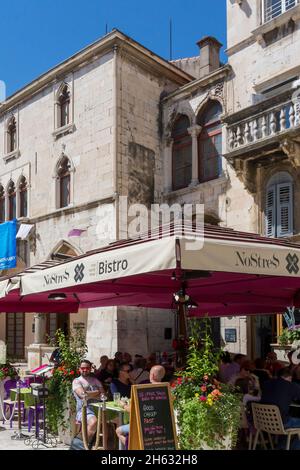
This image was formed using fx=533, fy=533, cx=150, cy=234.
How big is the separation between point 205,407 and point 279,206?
9.24 metres

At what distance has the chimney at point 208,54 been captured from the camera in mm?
19938

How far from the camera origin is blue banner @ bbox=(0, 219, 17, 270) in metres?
20.1

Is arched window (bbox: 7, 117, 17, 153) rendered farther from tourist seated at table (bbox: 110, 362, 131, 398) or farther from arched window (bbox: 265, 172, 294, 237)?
tourist seated at table (bbox: 110, 362, 131, 398)

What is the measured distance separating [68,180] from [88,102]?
2.83m

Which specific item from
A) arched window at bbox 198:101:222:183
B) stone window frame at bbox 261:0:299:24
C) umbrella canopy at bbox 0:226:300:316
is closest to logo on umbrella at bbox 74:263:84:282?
umbrella canopy at bbox 0:226:300:316

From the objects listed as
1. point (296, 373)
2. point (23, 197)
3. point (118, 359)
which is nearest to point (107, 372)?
point (118, 359)

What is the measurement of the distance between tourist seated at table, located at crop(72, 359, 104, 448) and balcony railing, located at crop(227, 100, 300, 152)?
26.1 feet

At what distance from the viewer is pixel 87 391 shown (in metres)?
7.57

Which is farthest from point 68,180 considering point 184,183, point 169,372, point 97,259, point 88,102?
point 97,259

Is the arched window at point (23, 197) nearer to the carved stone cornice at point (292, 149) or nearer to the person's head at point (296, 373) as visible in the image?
the carved stone cornice at point (292, 149)

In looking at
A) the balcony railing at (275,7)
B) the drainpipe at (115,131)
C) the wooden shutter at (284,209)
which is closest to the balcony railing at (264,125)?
the wooden shutter at (284,209)

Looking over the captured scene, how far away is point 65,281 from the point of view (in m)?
7.12

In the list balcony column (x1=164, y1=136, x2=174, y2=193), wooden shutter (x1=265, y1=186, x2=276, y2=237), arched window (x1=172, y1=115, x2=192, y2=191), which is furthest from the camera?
balcony column (x1=164, y1=136, x2=174, y2=193)

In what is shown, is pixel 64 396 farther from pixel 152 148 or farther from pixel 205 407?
pixel 152 148
